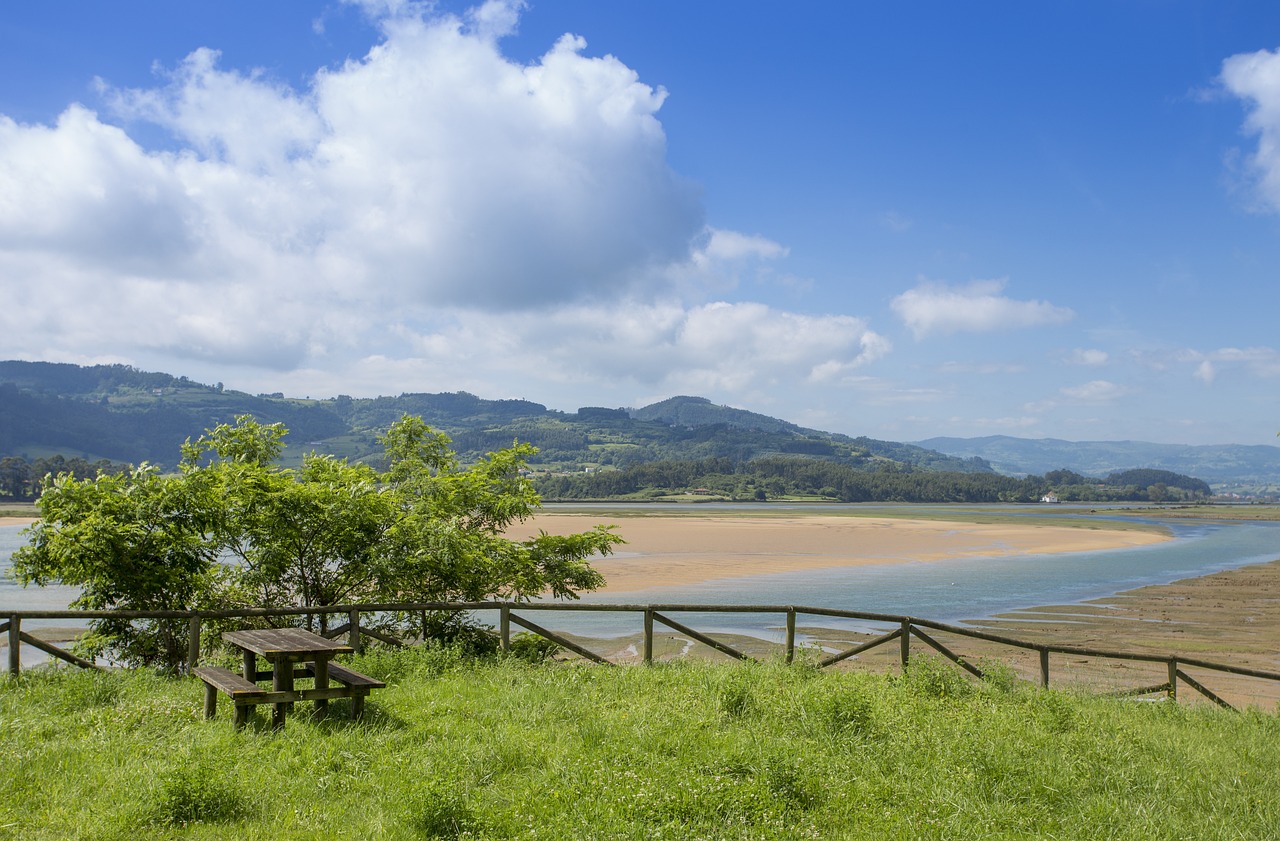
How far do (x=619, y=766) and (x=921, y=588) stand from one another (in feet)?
114

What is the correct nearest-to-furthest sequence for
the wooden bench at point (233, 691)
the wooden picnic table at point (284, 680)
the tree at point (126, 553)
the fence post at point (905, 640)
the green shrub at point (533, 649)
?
1. the wooden bench at point (233, 691)
2. the wooden picnic table at point (284, 680)
3. the tree at point (126, 553)
4. the fence post at point (905, 640)
5. the green shrub at point (533, 649)

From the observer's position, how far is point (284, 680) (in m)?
8.85

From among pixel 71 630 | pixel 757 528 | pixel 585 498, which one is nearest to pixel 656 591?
pixel 71 630

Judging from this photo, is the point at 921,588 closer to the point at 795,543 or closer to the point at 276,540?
the point at 795,543

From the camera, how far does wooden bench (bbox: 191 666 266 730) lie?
27.6ft

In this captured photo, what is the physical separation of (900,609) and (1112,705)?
2080 centimetres

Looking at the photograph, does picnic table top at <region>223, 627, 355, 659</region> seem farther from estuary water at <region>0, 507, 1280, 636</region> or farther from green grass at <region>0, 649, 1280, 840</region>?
estuary water at <region>0, 507, 1280, 636</region>

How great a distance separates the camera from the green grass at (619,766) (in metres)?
6.37

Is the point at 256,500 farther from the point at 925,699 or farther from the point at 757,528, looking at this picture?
the point at 757,528

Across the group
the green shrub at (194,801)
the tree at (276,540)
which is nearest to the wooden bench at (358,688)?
the green shrub at (194,801)

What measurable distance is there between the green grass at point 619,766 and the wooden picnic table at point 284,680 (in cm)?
26

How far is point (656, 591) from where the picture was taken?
121 feet

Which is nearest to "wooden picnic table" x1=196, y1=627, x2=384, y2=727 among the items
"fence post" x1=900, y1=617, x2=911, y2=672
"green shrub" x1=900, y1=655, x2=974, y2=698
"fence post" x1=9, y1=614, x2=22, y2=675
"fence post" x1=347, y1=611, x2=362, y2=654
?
"fence post" x1=347, y1=611, x2=362, y2=654

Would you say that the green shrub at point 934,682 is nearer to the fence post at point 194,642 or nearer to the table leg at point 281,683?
the table leg at point 281,683
